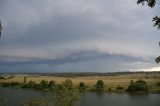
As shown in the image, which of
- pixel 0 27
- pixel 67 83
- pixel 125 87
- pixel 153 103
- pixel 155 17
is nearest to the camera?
pixel 155 17

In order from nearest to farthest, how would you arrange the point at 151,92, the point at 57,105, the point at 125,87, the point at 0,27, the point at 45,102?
the point at 0,27 → the point at 45,102 → the point at 57,105 → the point at 151,92 → the point at 125,87

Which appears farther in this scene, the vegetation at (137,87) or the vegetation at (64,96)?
the vegetation at (137,87)

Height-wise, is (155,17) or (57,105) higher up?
(155,17)

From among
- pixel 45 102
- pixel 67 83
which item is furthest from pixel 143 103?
pixel 45 102

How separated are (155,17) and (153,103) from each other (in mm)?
96309

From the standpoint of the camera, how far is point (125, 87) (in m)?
159

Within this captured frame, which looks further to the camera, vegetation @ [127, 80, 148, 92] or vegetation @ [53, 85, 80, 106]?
vegetation @ [127, 80, 148, 92]

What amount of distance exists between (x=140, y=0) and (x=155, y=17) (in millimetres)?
1216

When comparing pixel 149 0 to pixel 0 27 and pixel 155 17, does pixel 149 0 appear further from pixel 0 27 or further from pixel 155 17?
pixel 0 27

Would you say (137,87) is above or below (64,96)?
below

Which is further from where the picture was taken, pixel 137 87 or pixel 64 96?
pixel 137 87

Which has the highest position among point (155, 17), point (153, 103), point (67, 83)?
point (155, 17)

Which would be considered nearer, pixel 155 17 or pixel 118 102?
pixel 155 17

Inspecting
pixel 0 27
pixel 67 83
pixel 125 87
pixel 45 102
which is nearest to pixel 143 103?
pixel 125 87
